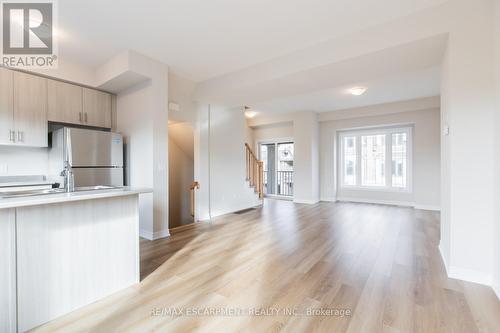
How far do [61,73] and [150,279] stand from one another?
353cm

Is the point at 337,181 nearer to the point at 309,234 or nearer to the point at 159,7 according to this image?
the point at 309,234

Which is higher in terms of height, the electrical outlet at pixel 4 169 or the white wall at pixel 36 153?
the white wall at pixel 36 153

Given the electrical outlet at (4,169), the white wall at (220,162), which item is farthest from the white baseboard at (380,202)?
the electrical outlet at (4,169)

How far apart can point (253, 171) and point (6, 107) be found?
5.15 metres

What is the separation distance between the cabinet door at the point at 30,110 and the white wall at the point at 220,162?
249cm

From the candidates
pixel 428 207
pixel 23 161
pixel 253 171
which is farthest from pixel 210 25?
pixel 428 207

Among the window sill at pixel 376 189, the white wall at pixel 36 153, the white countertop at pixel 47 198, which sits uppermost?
the white wall at pixel 36 153

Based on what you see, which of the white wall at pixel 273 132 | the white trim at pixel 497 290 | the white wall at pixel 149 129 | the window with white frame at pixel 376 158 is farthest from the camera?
the white wall at pixel 273 132

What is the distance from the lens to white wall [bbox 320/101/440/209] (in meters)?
5.72

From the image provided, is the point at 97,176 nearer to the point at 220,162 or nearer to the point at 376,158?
the point at 220,162

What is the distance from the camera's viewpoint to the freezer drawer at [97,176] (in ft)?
11.0

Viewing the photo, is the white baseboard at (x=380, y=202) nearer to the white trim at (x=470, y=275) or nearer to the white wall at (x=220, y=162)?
the white wall at (x=220, y=162)

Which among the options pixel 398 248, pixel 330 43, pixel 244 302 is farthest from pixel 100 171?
pixel 398 248

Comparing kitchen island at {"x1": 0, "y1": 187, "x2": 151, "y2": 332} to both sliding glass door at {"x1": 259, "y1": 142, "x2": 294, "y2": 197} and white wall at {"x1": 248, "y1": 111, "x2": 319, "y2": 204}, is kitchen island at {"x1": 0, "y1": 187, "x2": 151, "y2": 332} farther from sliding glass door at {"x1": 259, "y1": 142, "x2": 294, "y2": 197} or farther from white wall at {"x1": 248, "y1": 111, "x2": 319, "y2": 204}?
sliding glass door at {"x1": 259, "y1": 142, "x2": 294, "y2": 197}
